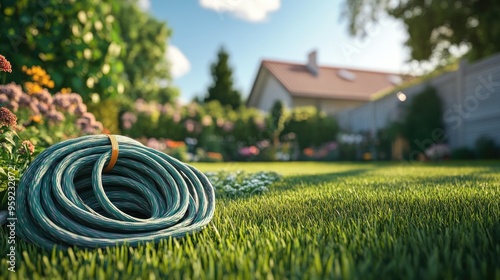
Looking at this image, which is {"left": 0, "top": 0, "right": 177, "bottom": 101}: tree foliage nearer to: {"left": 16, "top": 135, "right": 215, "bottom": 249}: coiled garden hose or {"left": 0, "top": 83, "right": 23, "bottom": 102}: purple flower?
{"left": 0, "top": 83, "right": 23, "bottom": 102}: purple flower

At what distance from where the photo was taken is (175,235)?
1.65 meters

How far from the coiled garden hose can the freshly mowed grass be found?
0.07 m

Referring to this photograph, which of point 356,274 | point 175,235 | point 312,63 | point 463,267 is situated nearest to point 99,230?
point 175,235

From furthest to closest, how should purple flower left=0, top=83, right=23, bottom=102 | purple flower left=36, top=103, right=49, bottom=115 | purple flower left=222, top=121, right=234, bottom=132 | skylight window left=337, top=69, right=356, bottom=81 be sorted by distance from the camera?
skylight window left=337, top=69, right=356, bottom=81, purple flower left=222, top=121, right=234, bottom=132, purple flower left=36, top=103, right=49, bottom=115, purple flower left=0, top=83, right=23, bottom=102

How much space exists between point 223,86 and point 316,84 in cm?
1088

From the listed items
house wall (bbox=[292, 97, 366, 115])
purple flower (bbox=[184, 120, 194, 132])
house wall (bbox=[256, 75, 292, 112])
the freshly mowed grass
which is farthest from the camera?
house wall (bbox=[256, 75, 292, 112])

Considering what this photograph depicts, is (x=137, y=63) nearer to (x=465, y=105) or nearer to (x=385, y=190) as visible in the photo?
(x=465, y=105)

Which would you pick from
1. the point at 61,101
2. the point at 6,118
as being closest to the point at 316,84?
the point at 61,101

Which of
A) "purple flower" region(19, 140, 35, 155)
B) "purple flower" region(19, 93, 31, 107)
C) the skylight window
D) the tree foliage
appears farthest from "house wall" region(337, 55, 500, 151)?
the skylight window

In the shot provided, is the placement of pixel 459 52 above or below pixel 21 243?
above

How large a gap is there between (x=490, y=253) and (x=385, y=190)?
1695mm

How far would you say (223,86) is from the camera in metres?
30.7

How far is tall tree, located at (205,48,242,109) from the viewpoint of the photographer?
30.5m

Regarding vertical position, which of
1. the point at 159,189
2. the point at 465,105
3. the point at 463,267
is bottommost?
the point at 463,267
